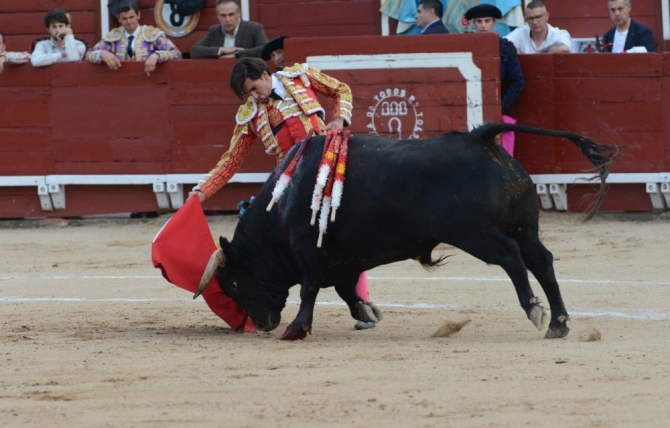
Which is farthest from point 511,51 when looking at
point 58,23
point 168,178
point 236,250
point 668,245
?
point 236,250

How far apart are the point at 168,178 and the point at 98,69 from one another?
89cm

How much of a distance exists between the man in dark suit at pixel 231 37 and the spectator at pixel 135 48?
0.71 feet

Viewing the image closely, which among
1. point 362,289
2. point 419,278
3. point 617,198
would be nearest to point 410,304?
point 362,289

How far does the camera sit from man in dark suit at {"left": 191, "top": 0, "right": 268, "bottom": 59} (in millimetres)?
8039

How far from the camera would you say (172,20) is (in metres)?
9.84

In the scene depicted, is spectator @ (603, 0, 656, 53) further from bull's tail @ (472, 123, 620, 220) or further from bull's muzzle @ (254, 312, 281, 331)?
bull's muzzle @ (254, 312, 281, 331)

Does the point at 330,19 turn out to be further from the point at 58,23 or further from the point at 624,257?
the point at 624,257

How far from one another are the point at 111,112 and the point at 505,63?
271 centimetres

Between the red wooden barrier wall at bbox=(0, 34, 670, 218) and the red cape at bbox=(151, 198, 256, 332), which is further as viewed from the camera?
the red wooden barrier wall at bbox=(0, 34, 670, 218)

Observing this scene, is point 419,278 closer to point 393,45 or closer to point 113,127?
point 393,45

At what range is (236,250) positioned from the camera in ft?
15.5

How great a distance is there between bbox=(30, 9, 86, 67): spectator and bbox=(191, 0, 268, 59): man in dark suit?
0.84 meters

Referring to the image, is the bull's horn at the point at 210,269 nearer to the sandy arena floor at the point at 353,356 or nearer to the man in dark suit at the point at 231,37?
the sandy arena floor at the point at 353,356

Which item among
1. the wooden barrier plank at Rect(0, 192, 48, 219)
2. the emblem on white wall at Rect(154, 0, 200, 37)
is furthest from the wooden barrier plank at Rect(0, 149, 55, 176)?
the emblem on white wall at Rect(154, 0, 200, 37)
